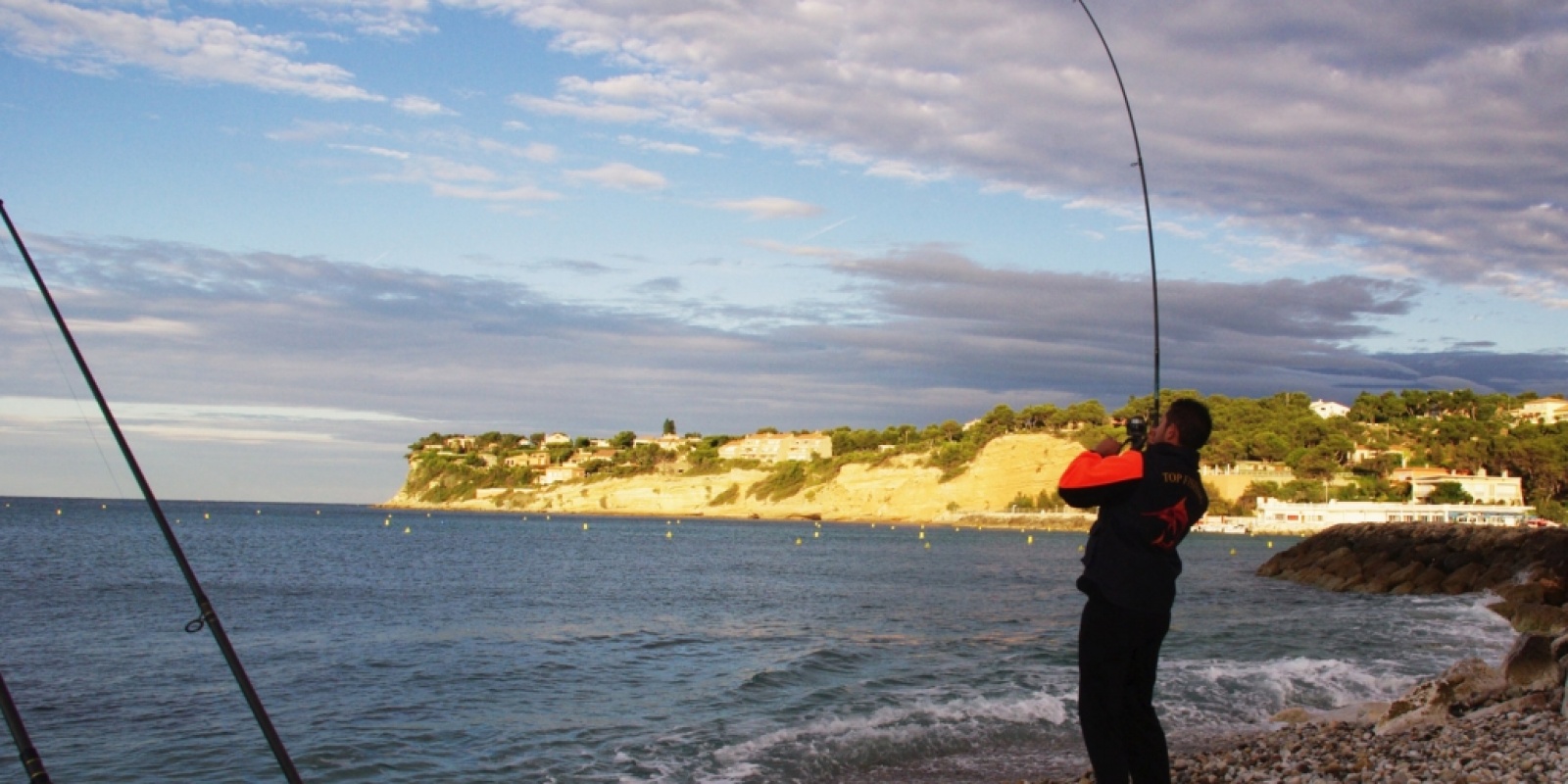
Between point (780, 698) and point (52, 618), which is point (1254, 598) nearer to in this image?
point (780, 698)

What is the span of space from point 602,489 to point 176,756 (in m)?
151

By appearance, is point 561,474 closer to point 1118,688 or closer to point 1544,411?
point 1544,411

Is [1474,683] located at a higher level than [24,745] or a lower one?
lower

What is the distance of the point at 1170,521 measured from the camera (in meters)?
5.00

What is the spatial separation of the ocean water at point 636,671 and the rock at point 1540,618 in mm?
540

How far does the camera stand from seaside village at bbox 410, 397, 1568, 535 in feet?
278

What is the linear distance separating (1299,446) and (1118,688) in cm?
13358

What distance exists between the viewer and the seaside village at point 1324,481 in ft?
278

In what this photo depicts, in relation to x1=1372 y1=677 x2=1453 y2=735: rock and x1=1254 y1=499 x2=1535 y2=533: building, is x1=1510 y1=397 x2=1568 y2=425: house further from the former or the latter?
x1=1372 y1=677 x2=1453 y2=735: rock

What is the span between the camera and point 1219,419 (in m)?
132

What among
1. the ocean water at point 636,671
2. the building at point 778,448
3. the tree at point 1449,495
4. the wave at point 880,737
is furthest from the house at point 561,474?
the wave at point 880,737

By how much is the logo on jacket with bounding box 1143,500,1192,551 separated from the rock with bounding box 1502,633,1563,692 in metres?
6.93

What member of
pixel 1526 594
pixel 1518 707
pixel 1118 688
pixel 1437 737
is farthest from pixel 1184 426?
pixel 1526 594

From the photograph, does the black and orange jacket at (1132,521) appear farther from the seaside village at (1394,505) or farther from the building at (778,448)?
the building at (778,448)
